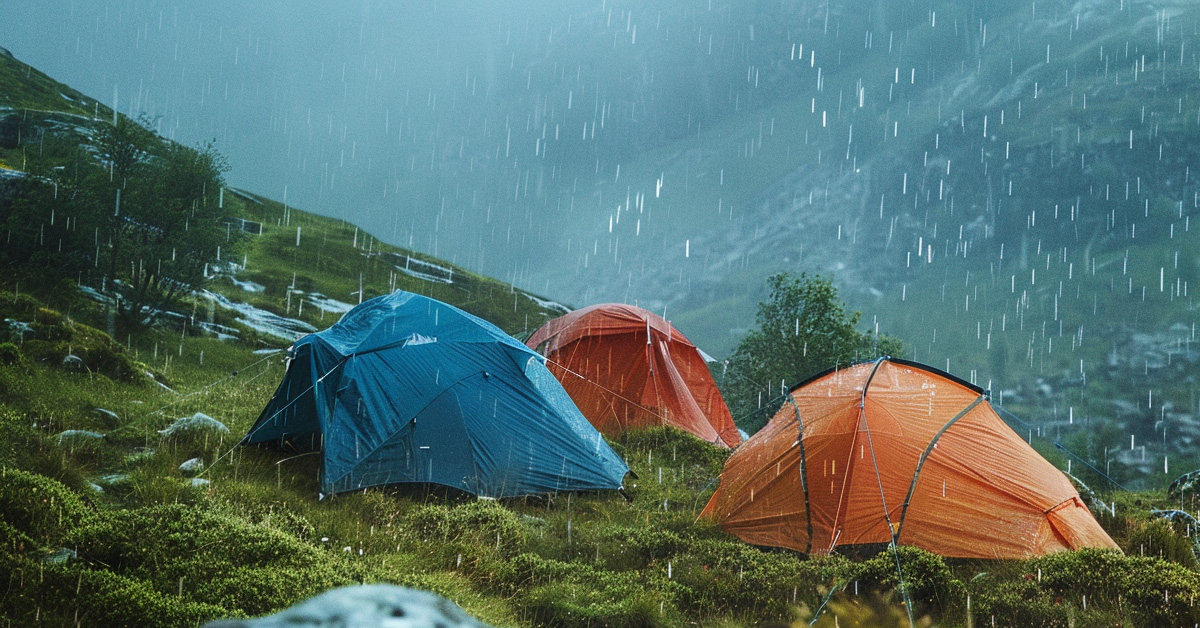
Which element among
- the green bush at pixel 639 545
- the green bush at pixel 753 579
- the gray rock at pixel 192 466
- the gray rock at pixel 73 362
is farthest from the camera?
the gray rock at pixel 73 362

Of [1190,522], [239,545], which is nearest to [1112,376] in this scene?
[1190,522]

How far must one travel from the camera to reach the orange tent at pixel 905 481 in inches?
359

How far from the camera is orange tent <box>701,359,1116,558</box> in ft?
29.9

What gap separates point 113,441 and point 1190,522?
15055 mm

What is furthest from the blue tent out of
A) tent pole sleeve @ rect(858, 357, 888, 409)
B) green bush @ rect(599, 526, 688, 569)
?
tent pole sleeve @ rect(858, 357, 888, 409)

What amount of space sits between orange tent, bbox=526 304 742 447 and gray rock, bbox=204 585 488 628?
17.2 meters

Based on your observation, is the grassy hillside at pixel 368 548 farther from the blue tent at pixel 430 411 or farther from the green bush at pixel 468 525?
the blue tent at pixel 430 411

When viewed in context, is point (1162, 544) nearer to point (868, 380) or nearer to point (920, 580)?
point (868, 380)

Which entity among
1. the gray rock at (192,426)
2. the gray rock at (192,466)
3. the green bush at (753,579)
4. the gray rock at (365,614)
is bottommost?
the green bush at (753,579)

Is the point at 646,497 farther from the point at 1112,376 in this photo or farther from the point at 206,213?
the point at 1112,376

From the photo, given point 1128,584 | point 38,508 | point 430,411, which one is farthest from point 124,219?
point 1128,584

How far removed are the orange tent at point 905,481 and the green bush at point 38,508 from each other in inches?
291

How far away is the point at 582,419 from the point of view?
42.9ft

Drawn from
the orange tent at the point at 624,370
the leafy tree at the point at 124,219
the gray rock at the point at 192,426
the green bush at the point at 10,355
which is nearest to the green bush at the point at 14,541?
the gray rock at the point at 192,426
